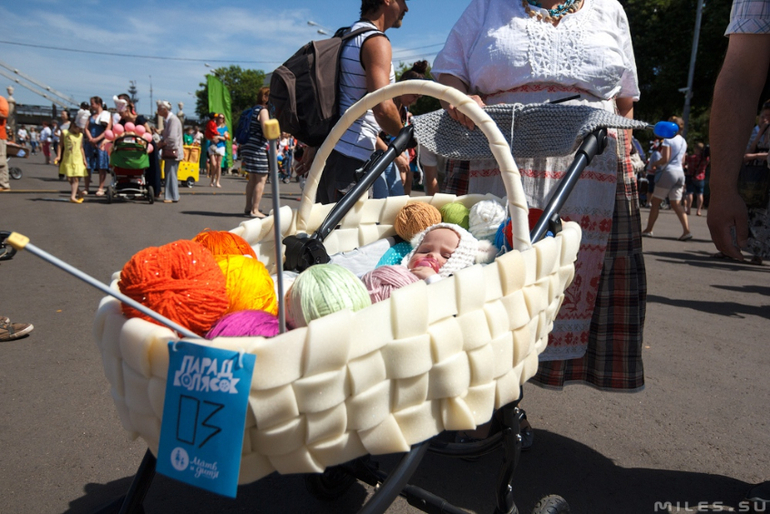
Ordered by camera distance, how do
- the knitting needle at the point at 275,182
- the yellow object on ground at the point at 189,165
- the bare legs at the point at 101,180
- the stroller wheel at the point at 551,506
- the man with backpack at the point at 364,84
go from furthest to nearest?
the yellow object on ground at the point at 189,165 < the bare legs at the point at 101,180 < the man with backpack at the point at 364,84 < the stroller wheel at the point at 551,506 < the knitting needle at the point at 275,182

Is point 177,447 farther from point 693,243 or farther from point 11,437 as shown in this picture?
point 693,243

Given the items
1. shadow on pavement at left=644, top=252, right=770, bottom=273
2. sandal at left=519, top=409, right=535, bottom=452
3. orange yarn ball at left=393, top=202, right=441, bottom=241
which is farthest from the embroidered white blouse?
shadow on pavement at left=644, top=252, right=770, bottom=273

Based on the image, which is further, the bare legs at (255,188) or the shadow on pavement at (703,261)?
the bare legs at (255,188)

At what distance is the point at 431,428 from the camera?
924 mm

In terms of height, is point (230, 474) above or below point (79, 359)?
above

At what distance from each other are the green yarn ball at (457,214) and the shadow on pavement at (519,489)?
87 cm

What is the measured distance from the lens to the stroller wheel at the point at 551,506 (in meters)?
1.34

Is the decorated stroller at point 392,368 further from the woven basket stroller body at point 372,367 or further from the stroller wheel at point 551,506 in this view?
the stroller wheel at point 551,506

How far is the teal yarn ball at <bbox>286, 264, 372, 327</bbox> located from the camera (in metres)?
0.98

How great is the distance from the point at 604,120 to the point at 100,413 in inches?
83.4

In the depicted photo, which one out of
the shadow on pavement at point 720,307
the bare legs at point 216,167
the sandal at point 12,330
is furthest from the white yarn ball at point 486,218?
the bare legs at point 216,167

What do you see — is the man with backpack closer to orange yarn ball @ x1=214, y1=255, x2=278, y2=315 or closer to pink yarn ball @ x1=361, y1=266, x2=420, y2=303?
pink yarn ball @ x1=361, y1=266, x2=420, y2=303

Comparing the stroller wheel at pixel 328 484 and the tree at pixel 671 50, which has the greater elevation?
the tree at pixel 671 50

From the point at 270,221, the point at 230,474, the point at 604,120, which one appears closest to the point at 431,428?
the point at 230,474
